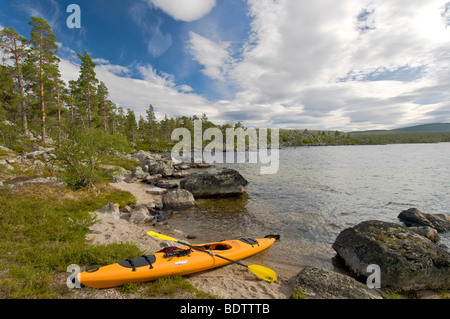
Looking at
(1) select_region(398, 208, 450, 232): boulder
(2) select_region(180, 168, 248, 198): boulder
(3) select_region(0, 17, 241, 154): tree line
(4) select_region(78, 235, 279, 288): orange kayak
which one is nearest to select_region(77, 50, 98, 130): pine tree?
(3) select_region(0, 17, 241, 154): tree line

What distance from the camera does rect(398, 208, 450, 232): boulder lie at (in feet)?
38.7

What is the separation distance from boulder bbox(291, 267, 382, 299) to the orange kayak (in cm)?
300

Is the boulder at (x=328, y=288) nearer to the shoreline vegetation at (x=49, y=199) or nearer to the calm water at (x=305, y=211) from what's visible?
the shoreline vegetation at (x=49, y=199)

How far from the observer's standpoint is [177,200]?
15828 millimetres

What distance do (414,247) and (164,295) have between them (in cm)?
902

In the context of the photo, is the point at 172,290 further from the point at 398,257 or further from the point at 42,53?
the point at 42,53

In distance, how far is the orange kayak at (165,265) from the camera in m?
5.46

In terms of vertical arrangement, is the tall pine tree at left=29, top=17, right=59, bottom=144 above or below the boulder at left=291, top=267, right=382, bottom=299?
above

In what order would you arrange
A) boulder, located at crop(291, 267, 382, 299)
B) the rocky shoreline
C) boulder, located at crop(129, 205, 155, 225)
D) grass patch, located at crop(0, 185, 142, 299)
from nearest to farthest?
1. grass patch, located at crop(0, 185, 142, 299)
2. boulder, located at crop(291, 267, 382, 299)
3. the rocky shoreline
4. boulder, located at crop(129, 205, 155, 225)

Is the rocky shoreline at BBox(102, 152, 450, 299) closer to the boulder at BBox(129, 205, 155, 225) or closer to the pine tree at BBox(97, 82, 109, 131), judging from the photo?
Result: the boulder at BBox(129, 205, 155, 225)

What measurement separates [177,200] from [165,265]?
956 centimetres
